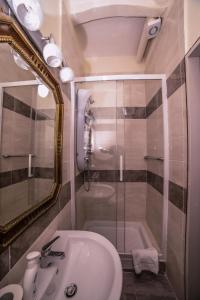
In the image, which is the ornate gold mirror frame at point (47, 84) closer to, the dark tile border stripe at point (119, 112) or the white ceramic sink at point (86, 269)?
the white ceramic sink at point (86, 269)

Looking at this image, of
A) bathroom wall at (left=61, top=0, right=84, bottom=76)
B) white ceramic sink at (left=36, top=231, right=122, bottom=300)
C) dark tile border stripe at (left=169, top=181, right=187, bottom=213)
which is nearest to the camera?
white ceramic sink at (left=36, top=231, right=122, bottom=300)

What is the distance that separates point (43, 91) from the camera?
1004mm

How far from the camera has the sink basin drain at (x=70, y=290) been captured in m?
0.75

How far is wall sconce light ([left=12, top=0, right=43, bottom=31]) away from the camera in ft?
2.24

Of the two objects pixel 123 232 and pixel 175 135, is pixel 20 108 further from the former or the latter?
pixel 123 232

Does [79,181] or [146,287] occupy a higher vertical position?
[79,181]

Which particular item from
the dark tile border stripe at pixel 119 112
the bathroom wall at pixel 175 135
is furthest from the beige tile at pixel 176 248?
the dark tile border stripe at pixel 119 112

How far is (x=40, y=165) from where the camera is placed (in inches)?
37.7

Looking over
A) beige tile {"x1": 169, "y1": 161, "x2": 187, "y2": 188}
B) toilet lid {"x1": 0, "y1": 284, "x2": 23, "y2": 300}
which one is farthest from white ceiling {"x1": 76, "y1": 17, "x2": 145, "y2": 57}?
toilet lid {"x1": 0, "y1": 284, "x2": 23, "y2": 300}

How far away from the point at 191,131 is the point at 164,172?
54 cm

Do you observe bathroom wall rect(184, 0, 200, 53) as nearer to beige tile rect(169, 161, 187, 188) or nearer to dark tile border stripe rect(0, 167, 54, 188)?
beige tile rect(169, 161, 187, 188)

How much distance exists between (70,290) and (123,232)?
1.42 m

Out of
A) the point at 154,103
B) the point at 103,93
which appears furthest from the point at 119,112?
the point at 154,103

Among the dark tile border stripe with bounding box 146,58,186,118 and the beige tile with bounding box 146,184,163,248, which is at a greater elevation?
the dark tile border stripe with bounding box 146,58,186,118
